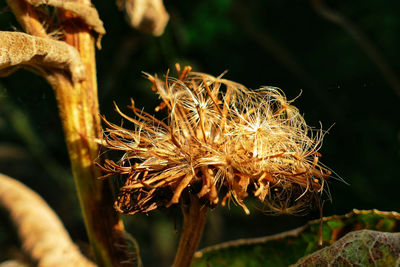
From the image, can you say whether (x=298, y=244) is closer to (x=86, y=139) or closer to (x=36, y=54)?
(x=86, y=139)

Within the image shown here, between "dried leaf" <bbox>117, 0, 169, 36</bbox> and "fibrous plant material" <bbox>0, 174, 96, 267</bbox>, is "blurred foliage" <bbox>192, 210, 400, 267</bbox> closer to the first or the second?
"fibrous plant material" <bbox>0, 174, 96, 267</bbox>

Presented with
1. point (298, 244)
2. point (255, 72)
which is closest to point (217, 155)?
point (298, 244)

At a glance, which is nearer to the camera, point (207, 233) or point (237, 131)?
point (237, 131)

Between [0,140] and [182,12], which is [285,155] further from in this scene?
[0,140]

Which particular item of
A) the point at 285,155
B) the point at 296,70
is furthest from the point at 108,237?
the point at 296,70

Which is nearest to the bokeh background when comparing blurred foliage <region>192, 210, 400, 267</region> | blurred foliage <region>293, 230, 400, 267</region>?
blurred foliage <region>192, 210, 400, 267</region>

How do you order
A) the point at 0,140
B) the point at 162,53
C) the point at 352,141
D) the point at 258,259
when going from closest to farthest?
1. the point at 258,259
2. the point at 352,141
3. the point at 162,53
4. the point at 0,140
